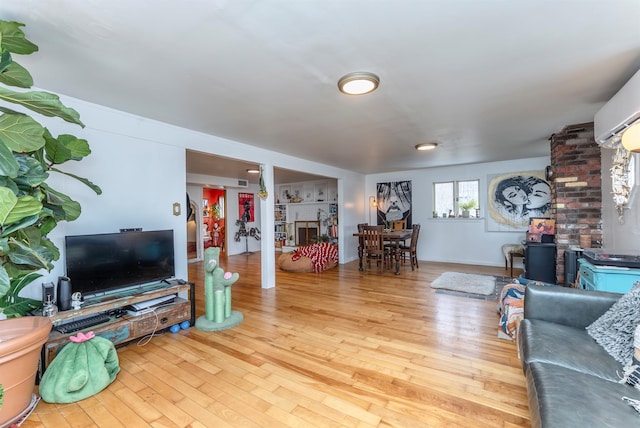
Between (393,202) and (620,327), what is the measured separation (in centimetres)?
578

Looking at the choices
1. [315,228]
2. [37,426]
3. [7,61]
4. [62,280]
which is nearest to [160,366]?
[37,426]

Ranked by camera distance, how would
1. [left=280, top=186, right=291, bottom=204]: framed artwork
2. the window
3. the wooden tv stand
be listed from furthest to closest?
[left=280, top=186, right=291, bottom=204]: framed artwork, the window, the wooden tv stand

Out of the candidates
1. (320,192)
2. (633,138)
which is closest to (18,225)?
(633,138)

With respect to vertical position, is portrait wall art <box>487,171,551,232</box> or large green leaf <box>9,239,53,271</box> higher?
portrait wall art <box>487,171,551,232</box>

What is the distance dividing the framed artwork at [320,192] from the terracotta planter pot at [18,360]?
694cm

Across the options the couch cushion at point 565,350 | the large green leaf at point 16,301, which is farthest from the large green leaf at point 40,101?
the couch cushion at point 565,350

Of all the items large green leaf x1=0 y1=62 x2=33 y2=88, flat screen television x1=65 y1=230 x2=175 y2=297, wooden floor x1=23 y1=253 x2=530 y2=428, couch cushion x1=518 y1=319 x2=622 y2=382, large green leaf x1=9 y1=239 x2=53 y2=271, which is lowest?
wooden floor x1=23 y1=253 x2=530 y2=428

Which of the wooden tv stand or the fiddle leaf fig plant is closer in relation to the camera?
the fiddle leaf fig plant

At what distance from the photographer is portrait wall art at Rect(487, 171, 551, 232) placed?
5.55 meters

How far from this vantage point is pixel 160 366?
2.21m

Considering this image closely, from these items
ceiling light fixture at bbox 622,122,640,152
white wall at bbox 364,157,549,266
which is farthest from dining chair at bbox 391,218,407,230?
ceiling light fixture at bbox 622,122,640,152

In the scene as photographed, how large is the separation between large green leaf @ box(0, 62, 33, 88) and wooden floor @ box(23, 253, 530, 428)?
1.92 m

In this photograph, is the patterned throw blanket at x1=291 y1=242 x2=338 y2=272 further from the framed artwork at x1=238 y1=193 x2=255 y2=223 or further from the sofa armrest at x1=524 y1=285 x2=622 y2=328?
the sofa armrest at x1=524 y1=285 x2=622 y2=328

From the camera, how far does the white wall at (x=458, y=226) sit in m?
5.93
